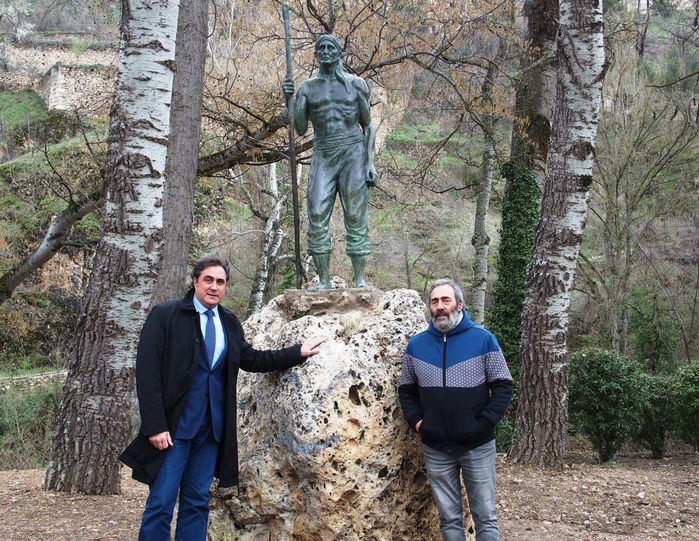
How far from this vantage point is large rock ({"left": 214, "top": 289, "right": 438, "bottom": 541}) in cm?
402

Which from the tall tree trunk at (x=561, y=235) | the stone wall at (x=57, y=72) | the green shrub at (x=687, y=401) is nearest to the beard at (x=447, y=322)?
the tall tree trunk at (x=561, y=235)

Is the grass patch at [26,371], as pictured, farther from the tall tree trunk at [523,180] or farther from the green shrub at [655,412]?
the green shrub at [655,412]

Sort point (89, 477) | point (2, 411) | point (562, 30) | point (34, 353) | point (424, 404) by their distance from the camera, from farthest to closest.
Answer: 1. point (34, 353)
2. point (2, 411)
3. point (562, 30)
4. point (89, 477)
5. point (424, 404)

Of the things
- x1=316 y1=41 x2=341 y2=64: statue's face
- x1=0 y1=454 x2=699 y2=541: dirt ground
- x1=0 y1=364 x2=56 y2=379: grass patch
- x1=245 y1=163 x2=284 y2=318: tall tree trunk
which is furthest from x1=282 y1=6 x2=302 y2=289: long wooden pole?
x1=0 y1=364 x2=56 y2=379: grass patch

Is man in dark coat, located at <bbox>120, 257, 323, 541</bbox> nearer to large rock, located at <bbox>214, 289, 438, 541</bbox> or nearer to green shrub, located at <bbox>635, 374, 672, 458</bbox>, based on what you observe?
large rock, located at <bbox>214, 289, 438, 541</bbox>

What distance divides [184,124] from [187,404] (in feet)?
16.7

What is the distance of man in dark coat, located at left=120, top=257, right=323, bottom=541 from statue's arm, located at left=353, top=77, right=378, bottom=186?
171 centimetres

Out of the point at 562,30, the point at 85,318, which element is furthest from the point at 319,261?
→ the point at 562,30

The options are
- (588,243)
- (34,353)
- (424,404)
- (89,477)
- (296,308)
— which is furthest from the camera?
(588,243)

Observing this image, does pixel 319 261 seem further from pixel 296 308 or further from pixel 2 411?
pixel 2 411

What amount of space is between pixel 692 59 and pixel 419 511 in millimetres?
18805

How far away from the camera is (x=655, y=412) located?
9570 mm

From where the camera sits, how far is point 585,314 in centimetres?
1809

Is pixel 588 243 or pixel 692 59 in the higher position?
pixel 692 59
